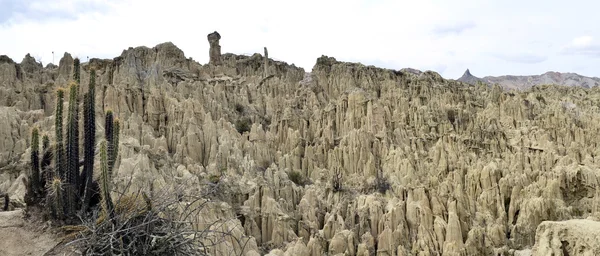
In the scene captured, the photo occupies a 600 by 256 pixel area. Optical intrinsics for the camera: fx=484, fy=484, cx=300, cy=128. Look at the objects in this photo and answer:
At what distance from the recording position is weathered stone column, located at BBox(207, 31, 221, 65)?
47.1 meters

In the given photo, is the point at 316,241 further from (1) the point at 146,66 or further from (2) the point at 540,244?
(1) the point at 146,66

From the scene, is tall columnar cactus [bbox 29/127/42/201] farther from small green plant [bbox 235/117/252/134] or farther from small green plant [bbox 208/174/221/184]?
small green plant [bbox 235/117/252/134]

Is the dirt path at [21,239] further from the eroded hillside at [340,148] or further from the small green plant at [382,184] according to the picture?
the small green plant at [382,184]

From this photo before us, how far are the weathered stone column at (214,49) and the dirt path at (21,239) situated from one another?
1570 inches

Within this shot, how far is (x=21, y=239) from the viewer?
7508mm

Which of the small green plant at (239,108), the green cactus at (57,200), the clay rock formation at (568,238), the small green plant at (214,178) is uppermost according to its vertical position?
the small green plant at (239,108)

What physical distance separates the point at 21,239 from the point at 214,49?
Result: 4135 centimetres

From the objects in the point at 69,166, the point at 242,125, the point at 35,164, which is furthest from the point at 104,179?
the point at 242,125

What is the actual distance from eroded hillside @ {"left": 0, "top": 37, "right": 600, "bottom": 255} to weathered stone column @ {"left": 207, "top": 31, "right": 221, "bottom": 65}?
1.45m

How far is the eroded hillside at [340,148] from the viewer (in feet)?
76.0

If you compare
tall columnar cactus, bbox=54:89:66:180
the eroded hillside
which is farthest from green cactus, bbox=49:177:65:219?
the eroded hillside

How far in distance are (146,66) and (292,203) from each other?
66.3 ft

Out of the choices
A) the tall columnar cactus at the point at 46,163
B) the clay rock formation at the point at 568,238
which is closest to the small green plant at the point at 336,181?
the clay rock formation at the point at 568,238

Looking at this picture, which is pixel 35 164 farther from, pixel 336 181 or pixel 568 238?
pixel 336 181
